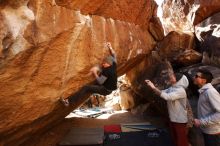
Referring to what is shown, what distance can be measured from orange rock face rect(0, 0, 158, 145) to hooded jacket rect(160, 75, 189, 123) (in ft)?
5.62

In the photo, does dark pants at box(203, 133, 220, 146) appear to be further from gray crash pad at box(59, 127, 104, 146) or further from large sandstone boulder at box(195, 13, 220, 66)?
large sandstone boulder at box(195, 13, 220, 66)

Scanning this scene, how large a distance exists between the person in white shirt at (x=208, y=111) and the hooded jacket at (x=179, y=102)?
1059 millimetres

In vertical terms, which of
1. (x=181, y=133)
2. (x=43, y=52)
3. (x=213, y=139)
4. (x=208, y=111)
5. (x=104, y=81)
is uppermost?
(x=43, y=52)

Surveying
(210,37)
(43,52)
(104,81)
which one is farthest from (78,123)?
(210,37)

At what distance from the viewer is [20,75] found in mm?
4191

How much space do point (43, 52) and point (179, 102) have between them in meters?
2.83

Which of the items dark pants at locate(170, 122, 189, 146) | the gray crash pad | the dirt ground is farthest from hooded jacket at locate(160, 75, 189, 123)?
the dirt ground

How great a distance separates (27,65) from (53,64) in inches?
22.5

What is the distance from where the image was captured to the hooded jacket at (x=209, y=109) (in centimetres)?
388

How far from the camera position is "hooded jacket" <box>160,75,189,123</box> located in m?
5.22

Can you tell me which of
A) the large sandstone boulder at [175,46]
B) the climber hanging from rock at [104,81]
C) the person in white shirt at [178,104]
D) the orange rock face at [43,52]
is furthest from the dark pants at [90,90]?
the large sandstone boulder at [175,46]

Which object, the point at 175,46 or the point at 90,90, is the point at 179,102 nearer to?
the point at 90,90

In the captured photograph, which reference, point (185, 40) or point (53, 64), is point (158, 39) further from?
point (53, 64)

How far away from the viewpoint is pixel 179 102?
5.36 m
